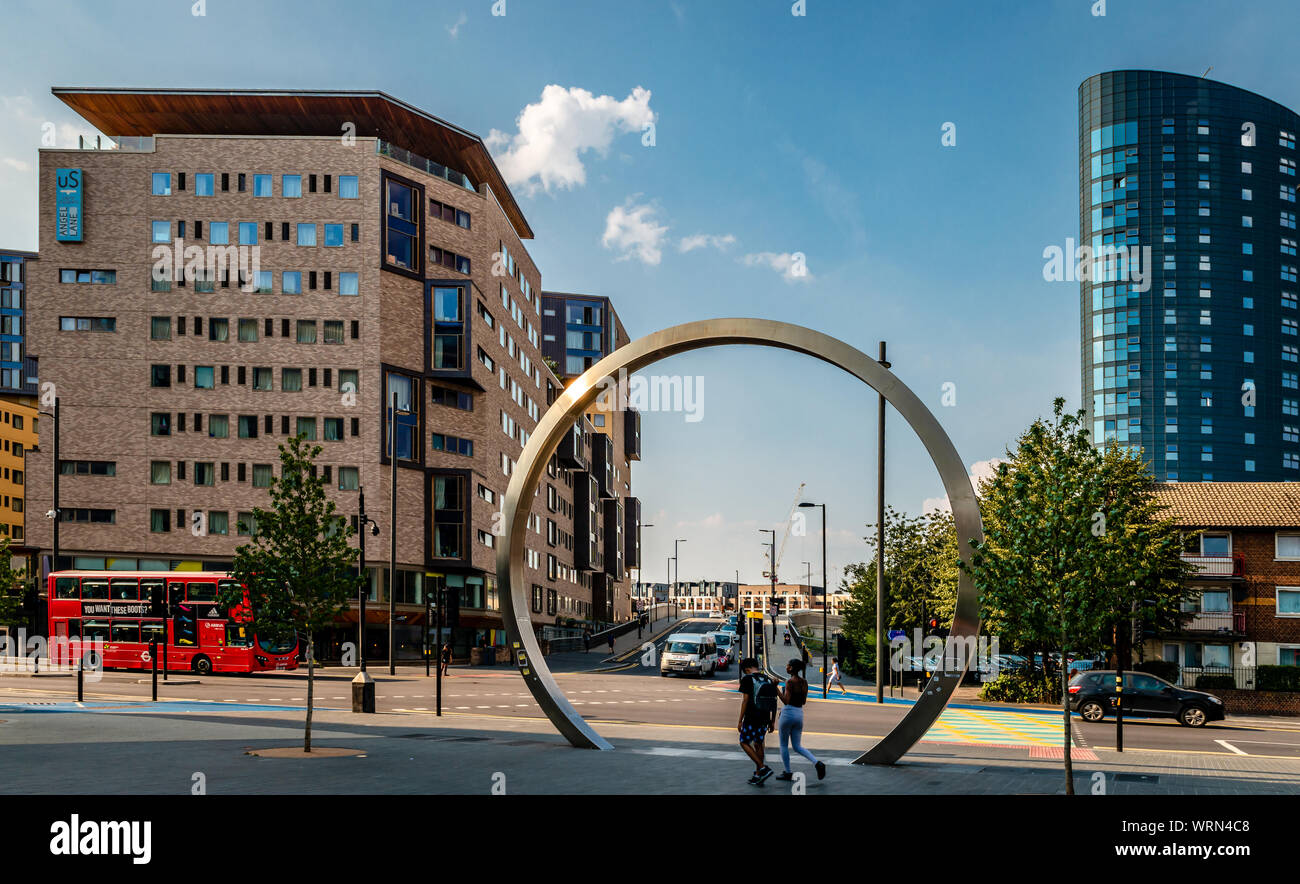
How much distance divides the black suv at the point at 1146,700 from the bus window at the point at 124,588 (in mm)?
32441

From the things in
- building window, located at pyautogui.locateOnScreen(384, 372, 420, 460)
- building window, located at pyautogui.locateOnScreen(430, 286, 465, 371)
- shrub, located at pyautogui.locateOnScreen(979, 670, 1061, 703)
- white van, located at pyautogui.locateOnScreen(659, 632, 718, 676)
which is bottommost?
white van, located at pyautogui.locateOnScreen(659, 632, 718, 676)

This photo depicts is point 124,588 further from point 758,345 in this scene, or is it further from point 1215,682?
point 1215,682

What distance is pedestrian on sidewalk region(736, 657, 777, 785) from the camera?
1470 cm

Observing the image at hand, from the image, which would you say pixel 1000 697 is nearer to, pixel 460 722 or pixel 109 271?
pixel 460 722

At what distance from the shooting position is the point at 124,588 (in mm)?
38844

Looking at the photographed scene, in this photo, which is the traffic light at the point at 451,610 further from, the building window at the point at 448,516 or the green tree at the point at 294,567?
the building window at the point at 448,516

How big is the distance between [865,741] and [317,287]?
48.8m

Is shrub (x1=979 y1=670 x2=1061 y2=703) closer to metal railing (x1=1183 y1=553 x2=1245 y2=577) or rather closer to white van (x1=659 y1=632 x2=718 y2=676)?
metal railing (x1=1183 y1=553 x2=1245 y2=577)

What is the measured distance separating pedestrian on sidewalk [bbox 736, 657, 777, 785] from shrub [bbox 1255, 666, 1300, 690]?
31.5 metres

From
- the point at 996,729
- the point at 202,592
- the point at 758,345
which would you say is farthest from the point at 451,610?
the point at 758,345

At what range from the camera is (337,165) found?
6188 cm

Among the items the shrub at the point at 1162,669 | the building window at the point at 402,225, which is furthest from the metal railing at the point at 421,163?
the shrub at the point at 1162,669

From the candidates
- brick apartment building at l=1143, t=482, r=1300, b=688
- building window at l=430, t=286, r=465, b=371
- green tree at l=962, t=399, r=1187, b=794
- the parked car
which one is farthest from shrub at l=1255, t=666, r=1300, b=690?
building window at l=430, t=286, r=465, b=371
